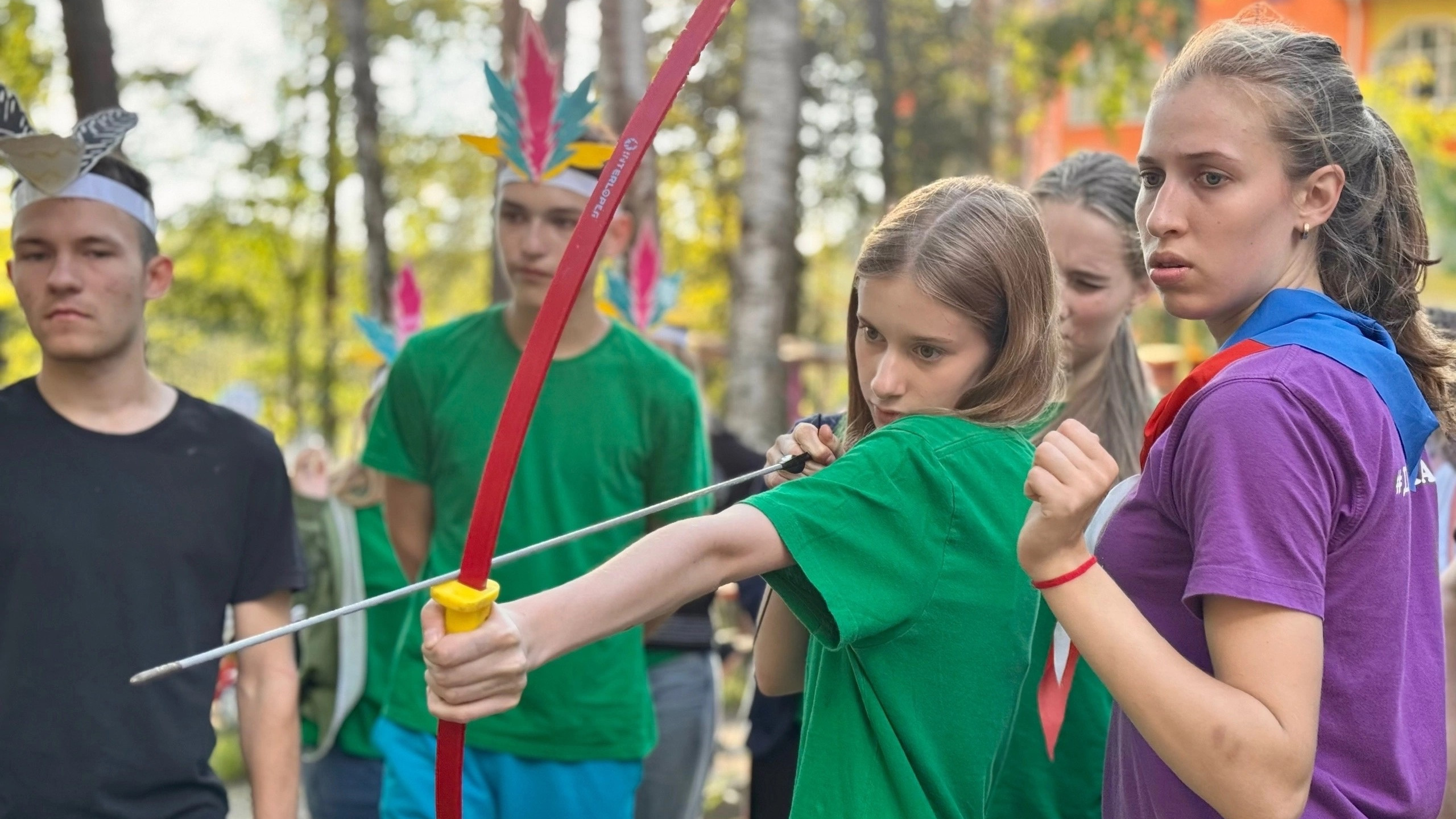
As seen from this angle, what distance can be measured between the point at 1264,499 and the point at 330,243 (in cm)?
1610

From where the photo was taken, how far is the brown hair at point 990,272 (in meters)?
2.12

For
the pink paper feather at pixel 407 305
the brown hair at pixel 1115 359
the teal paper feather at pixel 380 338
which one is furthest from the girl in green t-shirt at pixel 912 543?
the pink paper feather at pixel 407 305

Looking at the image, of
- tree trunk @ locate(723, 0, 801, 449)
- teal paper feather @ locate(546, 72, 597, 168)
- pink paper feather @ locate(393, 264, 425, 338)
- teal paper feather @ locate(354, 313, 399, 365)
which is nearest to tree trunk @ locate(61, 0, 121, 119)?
teal paper feather @ locate(546, 72, 597, 168)

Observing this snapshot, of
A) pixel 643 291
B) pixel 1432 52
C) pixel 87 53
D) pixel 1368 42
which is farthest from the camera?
pixel 1368 42

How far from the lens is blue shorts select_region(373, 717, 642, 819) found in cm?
343

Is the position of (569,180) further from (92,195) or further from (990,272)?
(990,272)

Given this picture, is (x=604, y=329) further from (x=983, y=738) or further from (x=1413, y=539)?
(x=1413, y=539)

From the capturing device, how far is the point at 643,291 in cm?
594

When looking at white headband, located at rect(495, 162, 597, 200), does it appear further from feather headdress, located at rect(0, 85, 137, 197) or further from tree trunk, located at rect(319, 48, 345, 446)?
tree trunk, located at rect(319, 48, 345, 446)

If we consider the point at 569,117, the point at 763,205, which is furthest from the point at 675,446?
the point at 763,205

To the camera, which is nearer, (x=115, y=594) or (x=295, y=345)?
(x=115, y=594)

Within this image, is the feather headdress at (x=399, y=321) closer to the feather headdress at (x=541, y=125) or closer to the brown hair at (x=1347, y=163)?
the feather headdress at (x=541, y=125)

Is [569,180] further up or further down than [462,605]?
further up

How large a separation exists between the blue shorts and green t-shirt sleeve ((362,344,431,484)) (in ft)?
2.14
